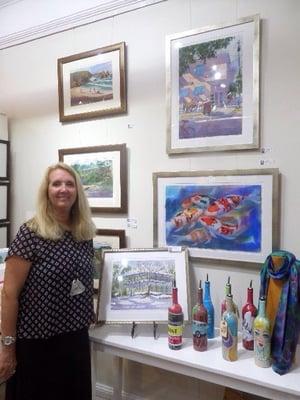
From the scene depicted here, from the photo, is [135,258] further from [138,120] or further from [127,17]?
[127,17]

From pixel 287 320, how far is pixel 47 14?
2.50m

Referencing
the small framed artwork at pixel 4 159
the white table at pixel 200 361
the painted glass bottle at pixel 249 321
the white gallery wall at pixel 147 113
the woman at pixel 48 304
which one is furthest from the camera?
the small framed artwork at pixel 4 159

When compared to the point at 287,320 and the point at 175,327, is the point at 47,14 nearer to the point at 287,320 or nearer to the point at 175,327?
the point at 175,327

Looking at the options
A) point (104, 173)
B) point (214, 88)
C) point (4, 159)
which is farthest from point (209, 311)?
point (4, 159)

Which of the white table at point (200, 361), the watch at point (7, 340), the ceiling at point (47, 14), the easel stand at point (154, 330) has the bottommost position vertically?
the white table at point (200, 361)

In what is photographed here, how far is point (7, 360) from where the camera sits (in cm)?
158

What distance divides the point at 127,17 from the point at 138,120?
66cm

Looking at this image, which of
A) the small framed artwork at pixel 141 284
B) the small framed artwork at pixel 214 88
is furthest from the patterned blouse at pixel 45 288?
the small framed artwork at pixel 214 88

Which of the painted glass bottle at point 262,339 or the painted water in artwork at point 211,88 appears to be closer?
the painted glass bottle at point 262,339

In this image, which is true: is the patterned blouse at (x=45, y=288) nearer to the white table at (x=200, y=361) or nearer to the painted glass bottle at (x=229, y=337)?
the white table at (x=200, y=361)

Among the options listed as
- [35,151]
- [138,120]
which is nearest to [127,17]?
[138,120]

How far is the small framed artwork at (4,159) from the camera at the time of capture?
2.70 metres

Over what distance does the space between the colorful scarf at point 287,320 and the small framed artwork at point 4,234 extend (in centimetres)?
208

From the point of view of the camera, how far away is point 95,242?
93.9 inches
